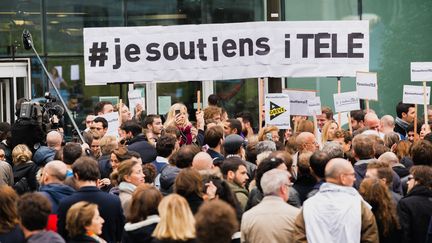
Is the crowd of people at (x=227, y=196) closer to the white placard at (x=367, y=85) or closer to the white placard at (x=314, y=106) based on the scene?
the white placard at (x=314, y=106)

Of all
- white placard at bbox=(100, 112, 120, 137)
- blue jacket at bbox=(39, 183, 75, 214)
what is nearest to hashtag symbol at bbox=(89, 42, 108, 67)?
white placard at bbox=(100, 112, 120, 137)

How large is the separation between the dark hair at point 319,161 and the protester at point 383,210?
2.45ft

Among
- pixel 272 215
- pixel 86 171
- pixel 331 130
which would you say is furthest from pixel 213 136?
pixel 272 215

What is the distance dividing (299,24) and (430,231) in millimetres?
6905

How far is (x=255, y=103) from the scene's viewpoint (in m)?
25.5

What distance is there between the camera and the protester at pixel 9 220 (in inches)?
367

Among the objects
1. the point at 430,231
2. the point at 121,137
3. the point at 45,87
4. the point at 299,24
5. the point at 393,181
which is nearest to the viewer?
the point at 430,231

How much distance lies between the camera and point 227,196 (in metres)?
10.2

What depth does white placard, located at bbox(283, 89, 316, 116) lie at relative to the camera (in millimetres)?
17177

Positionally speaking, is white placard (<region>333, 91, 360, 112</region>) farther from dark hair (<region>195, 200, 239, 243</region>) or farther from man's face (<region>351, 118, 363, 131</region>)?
dark hair (<region>195, 200, 239, 243</region>)

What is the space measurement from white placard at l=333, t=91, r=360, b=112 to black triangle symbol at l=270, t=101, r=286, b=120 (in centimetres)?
126

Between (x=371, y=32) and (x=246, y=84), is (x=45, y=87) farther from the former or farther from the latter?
(x=371, y=32)

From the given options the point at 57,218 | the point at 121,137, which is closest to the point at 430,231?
Answer: the point at 57,218

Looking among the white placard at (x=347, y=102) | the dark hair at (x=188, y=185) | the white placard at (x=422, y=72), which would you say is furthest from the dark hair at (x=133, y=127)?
the dark hair at (x=188, y=185)
